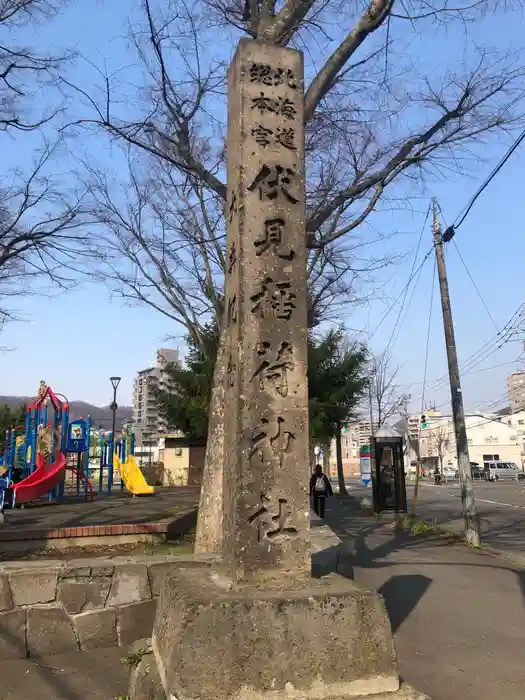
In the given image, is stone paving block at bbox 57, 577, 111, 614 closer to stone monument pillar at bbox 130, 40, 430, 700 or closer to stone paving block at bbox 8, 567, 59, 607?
stone paving block at bbox 8, 567, 59, 607

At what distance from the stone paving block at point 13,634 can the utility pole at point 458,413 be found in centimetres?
949

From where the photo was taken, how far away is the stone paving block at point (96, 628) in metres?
4.77

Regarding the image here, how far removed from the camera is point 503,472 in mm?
52938

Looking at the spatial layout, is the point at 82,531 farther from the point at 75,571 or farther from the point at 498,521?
the point at 498,521

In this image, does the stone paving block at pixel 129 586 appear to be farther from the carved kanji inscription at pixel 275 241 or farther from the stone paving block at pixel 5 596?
the carved kanji inscription at pixel 275 241

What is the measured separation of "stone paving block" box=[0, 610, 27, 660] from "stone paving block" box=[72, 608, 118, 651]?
0.40 m

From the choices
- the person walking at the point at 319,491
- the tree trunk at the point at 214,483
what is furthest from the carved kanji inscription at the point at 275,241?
the person walking at the point at 319,491

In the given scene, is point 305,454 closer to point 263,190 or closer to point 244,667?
point 244,667

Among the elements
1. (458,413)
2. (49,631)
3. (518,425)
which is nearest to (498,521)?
(458,413)

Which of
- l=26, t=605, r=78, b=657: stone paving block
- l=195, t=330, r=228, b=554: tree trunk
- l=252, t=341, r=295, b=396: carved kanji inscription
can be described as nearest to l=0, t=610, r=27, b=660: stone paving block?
l=26, t=605, r=78, b=657: stone paving block

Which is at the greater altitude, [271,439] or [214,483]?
[271,439]

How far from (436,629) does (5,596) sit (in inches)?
164

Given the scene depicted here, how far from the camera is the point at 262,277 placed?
3.76 meters

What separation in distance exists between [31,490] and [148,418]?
91.4m
